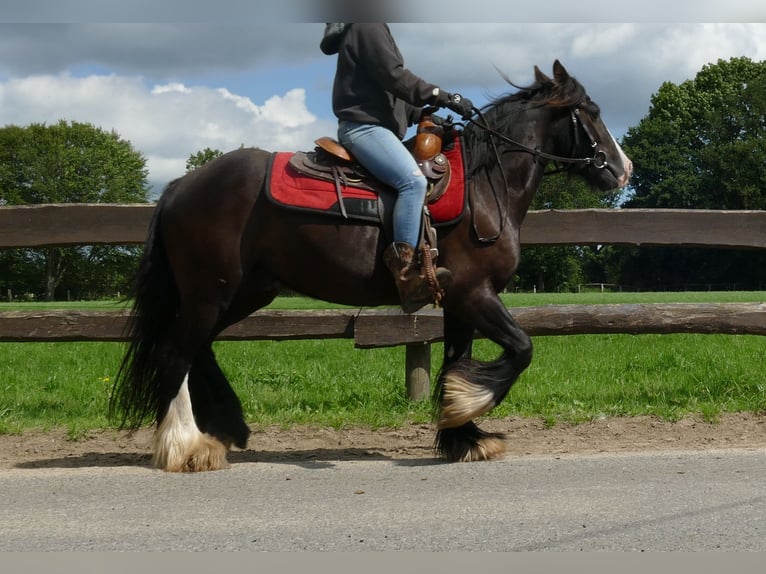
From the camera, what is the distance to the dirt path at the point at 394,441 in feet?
19.9

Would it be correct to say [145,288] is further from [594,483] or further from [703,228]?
[703,228]

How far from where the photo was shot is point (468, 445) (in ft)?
18.5

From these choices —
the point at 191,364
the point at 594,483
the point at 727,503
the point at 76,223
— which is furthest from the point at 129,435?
the point at 727,503

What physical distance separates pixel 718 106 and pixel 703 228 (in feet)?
174

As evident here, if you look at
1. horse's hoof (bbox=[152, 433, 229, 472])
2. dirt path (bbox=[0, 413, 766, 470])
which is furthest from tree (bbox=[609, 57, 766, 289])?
horse's hoof (bbox=[152, 433, 229, 472])

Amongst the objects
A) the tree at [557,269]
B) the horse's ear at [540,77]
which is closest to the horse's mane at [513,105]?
the horse's ear at [540,77]

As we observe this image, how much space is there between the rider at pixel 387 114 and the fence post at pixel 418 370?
2.00 m

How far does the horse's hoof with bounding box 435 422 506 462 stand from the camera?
5.63 meters

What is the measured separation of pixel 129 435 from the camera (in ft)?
19.7

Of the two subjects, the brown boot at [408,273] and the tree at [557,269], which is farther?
the tree at [557,269]

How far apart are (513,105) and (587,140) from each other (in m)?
0.51

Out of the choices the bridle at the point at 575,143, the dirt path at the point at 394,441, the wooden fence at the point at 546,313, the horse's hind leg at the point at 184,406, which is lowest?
the dirt path at the point at 394,441

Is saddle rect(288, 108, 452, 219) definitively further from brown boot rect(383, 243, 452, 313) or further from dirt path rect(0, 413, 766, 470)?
dirt path rect(0, 413, 766, 470)

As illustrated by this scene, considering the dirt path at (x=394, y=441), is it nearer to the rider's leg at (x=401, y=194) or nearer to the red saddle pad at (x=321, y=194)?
the rider's leg at (x=401, y=194)
